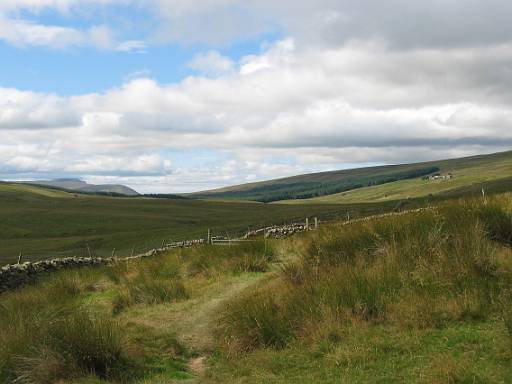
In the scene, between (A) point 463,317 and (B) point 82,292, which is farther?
(B) point 82,292

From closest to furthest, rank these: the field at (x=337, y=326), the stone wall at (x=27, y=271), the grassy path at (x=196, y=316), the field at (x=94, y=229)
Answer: the field at (x=337, y=326), the grassy path at (x=196, y=316), the stone wall at (x=27, y=271), the field at (x=94, y=229)

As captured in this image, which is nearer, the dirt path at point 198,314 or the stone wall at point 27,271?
the dirt path at point 198,314

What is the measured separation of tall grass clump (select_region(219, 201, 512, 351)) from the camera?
8.27 m

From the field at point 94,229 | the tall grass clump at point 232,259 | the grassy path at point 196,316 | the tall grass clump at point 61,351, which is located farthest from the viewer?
the field at point 94,229

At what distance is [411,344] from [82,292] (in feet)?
36.9

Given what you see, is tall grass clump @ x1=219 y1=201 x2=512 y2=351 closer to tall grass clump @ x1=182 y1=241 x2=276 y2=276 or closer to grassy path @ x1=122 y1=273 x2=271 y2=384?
grassy path @ x1=122 y1=273 x2=271 y2=384

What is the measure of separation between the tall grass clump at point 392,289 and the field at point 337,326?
0.07 ft

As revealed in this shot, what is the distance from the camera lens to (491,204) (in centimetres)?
1298

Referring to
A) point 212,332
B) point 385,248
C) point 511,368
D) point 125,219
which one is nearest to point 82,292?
point 212,332

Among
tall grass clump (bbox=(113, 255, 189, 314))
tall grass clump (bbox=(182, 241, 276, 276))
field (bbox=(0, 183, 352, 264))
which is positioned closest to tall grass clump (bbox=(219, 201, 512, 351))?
tall grass clump (bbox=(113, 255, 189, 314))

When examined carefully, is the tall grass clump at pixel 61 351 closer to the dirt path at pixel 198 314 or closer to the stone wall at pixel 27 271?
the dirt path at pixel 198 314

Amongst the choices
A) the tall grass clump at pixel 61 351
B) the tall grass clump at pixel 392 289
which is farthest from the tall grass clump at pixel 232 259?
the tall grass clump at pixel 61 351

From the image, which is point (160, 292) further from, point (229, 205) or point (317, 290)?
point (229, 205)

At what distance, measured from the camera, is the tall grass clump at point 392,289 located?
27.1 feet
